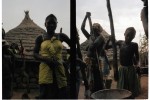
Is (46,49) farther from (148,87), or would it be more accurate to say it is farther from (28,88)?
(148,87)

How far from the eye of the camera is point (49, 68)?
122 inches

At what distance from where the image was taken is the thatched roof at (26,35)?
3117mm

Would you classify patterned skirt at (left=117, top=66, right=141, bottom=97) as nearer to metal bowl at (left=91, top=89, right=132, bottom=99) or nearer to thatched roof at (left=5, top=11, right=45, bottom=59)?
metal bowl at (left=91, top=89, right=132, bottom=99)

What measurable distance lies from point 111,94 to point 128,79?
0.25 metres

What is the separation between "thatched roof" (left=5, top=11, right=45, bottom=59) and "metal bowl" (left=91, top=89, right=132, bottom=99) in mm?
662

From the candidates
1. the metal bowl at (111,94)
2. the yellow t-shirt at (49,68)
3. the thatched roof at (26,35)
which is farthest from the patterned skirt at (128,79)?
the thatched roof at (26,35)

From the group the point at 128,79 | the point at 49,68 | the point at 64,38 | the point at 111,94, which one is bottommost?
the point at 111,94

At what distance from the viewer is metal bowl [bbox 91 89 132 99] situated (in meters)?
3.07

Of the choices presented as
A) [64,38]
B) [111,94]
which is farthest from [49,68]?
[111,94]

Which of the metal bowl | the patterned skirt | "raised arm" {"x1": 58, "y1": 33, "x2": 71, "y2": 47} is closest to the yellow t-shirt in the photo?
"raised arm" {"x1": 58, "y1": 33, "x2": 71, "y2": 47}

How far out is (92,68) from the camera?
10.7 feet

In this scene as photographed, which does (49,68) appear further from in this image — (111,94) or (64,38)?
(111,94)

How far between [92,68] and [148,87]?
0.54 metres

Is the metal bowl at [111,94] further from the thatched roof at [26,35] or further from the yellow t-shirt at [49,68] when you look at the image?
the thatched roof at [26,35]
